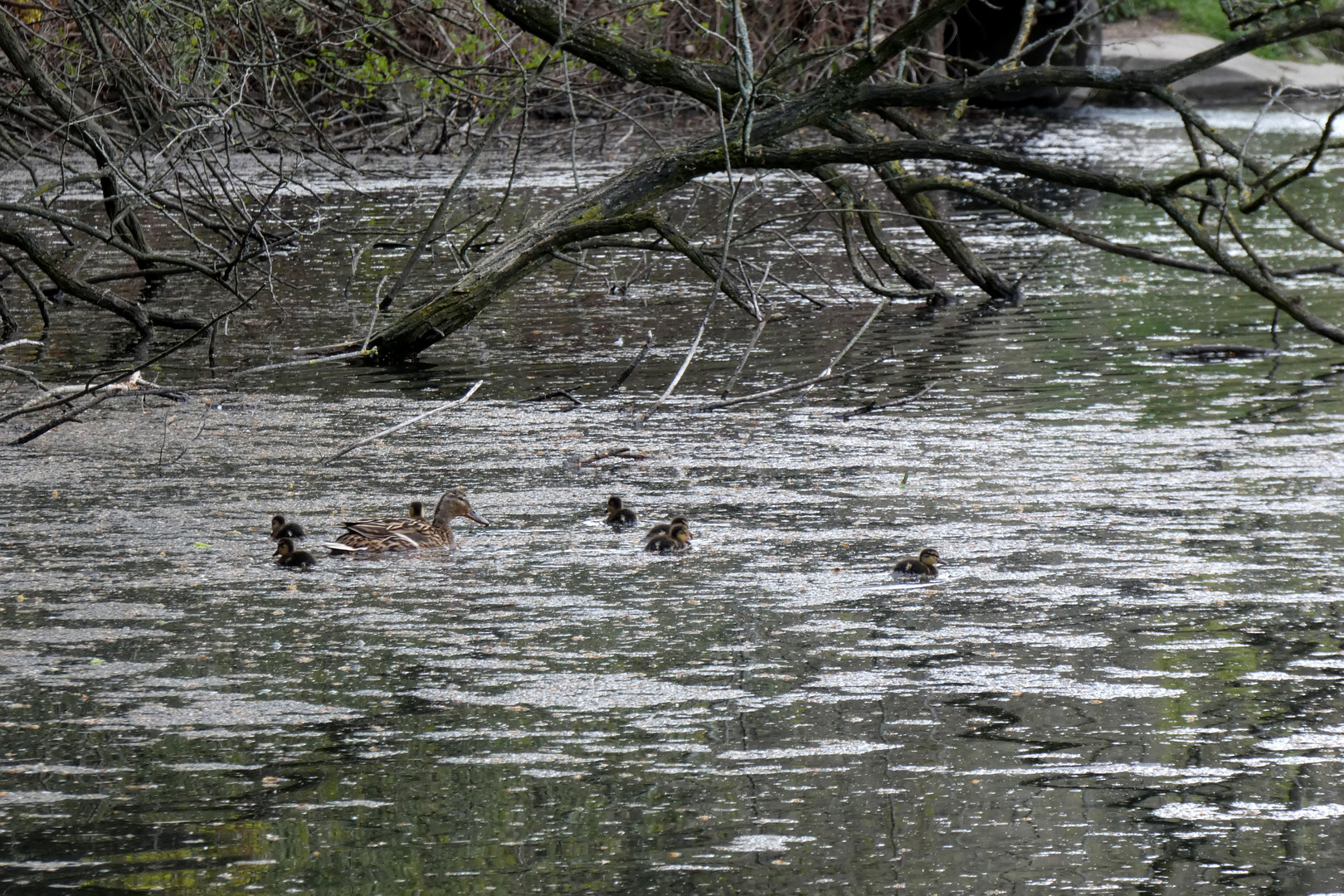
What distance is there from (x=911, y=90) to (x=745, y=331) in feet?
12.1

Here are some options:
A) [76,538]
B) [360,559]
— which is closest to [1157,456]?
[360,559]

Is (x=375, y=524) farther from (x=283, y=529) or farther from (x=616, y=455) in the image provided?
(x=616, y=455)

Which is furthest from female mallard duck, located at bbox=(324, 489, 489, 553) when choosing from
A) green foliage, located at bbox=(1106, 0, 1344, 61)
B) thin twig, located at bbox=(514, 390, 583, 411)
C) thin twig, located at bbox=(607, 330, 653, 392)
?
green foliage, located at bbox=(1106, 0, 1344, 61)

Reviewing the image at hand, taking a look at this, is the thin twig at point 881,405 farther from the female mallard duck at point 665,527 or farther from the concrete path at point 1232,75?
the concrete path at point 1232,75

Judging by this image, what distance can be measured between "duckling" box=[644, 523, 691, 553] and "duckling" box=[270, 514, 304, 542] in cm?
152

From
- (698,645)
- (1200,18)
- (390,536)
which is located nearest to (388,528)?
(390,536)

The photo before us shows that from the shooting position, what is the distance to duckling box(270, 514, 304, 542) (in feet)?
27.6

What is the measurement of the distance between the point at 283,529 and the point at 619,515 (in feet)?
4.90

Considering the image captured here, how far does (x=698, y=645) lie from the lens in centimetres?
697

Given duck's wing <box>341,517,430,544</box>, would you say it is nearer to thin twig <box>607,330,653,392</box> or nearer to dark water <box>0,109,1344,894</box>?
dark water <box>0,109,1344,894</box>

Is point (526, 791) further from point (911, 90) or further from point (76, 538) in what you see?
point (911, 90)

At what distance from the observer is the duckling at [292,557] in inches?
315

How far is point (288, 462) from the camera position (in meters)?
10.2

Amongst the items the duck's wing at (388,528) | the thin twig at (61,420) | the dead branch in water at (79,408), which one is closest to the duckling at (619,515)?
the duck's wing at (388,528)
